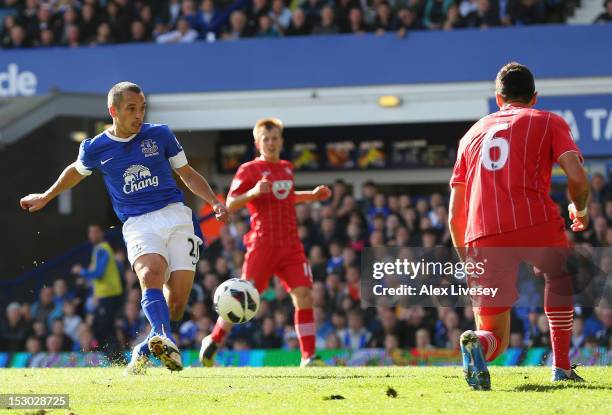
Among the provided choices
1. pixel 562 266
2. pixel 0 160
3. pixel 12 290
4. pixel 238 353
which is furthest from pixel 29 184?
pixel 562 266

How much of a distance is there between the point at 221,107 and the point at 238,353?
20.8 feet

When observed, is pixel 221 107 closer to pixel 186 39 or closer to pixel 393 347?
pixel 186 39

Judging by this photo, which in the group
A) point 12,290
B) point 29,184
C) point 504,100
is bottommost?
point 12,290

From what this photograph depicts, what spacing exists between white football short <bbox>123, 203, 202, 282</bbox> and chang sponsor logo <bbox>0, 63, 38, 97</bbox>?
44.3 ft

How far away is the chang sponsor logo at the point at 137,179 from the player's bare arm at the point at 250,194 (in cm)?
164

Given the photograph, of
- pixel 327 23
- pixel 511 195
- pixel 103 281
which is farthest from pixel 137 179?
pixel 327 23

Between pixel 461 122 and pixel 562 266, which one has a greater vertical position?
pixel 562 266

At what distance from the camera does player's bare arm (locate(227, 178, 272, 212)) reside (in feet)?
35.4

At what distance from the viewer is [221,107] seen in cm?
2173

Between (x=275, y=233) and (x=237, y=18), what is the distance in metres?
10.5

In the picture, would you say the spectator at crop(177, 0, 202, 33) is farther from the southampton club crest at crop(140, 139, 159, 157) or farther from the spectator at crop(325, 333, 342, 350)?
the southampton club crest at crop(140, 139, 159, 157)

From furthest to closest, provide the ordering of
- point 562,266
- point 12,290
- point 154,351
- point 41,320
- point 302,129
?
point 302,129 → point 12,290 → point 41,320 → point 154,351 → point 562,266

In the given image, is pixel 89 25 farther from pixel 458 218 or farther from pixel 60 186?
pixel 458 218

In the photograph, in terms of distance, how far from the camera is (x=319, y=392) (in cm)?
770
